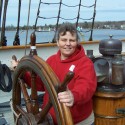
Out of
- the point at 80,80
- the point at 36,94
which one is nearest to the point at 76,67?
the point at 80,80

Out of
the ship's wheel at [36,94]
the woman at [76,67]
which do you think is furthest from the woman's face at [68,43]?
the ship's wheel at [36,94]

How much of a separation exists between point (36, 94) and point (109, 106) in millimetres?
517

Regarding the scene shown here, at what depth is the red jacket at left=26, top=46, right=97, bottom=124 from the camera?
1680 mm

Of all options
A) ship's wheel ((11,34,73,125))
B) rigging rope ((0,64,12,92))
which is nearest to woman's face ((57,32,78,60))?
ship's wheel ((11,34,73,125))

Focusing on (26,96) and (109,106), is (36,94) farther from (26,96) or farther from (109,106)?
(109,106)

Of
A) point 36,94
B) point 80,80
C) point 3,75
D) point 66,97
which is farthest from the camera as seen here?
point 3,75

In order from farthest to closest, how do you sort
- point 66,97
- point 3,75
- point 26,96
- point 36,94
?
point 3,75 → point 26,96 → point 36,94 → point 66,97

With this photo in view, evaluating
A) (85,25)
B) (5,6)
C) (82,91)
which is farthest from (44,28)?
(82,91)

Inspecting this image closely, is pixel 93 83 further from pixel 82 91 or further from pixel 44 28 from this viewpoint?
pixel 44 28

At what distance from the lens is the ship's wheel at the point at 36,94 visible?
1546mm

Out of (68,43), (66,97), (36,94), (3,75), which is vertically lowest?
(3,75)

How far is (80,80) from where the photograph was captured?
1752 millimetres

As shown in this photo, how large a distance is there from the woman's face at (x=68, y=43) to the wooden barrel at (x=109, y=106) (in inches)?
16.3

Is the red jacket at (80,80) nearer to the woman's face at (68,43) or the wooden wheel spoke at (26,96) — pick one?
the woman's face at (68,43)
